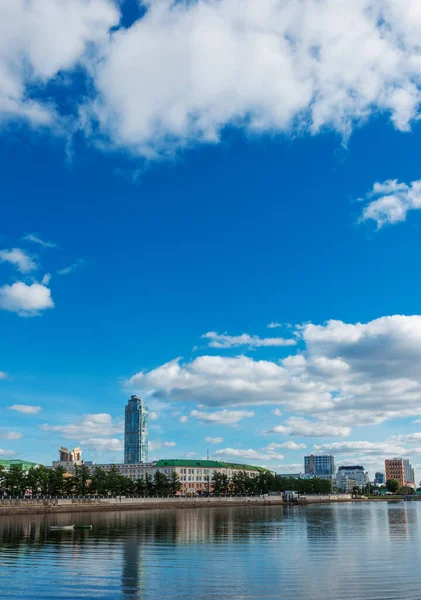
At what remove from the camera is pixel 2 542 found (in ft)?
205

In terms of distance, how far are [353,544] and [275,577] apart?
1048 inches

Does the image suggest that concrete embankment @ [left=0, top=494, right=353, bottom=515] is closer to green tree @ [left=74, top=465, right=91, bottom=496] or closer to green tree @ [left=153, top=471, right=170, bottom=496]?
green tree @ [left=74, top=465, right=91, bottom=496]

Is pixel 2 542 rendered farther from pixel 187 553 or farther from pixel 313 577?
pixel 313 577

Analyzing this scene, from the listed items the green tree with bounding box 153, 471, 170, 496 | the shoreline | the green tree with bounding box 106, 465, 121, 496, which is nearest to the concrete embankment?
the shoreline

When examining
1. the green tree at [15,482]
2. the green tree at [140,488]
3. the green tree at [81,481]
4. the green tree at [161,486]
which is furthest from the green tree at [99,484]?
the green tree at [161,486]

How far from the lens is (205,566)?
153ft

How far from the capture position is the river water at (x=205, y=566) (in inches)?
1416

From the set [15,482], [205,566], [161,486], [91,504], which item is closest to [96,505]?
[91,504]

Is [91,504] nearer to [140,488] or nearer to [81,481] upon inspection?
[81,481]

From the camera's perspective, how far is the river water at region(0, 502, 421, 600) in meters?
36.0

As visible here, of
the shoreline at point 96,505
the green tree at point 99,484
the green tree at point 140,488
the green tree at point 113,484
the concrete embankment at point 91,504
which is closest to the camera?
the concrete embankment at point 91,504

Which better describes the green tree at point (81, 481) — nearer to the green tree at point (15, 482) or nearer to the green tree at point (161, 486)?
the green tree at point (15, 482)

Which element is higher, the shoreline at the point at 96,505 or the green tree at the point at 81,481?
the green tree at the point at 81,481

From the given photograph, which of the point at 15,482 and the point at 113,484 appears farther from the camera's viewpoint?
the point at 113,484
